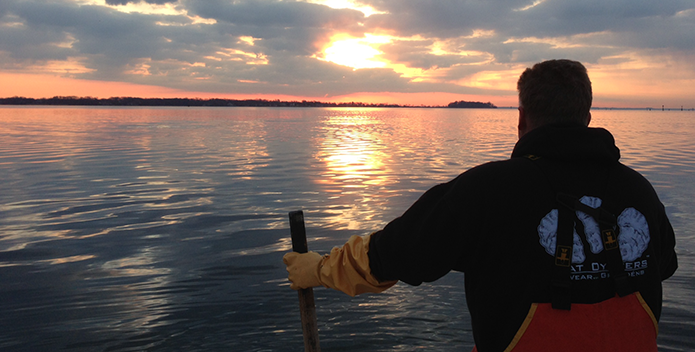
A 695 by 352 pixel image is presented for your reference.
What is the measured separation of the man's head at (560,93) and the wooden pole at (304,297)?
1664mm

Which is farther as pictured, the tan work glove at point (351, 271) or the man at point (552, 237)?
the tan work glove at point (351, 271)

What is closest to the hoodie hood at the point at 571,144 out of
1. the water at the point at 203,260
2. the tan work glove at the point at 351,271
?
the tan work glove at the point at 351,271

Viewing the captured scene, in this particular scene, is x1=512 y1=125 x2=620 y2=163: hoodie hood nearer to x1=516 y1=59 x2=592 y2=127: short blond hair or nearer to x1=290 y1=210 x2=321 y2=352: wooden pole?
x1=516 y1=59 x2=592 y2=127: short blond hair

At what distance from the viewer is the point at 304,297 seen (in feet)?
11.1

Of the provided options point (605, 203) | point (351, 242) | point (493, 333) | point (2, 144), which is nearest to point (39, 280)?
point (351, 242)

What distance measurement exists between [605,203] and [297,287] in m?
1.79

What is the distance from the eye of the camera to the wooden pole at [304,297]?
3186 millimetres

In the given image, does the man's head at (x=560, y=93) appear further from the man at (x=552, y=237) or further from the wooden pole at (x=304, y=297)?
the wooden pole at (x=304, y=297)

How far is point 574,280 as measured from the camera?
2064 millimetres

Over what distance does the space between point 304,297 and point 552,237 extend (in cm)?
191

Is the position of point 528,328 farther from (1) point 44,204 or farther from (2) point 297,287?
(1) point 44,204

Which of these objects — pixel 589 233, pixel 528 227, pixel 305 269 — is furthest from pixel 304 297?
pixel 589 233

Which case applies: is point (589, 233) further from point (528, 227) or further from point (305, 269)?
point (305, 269)

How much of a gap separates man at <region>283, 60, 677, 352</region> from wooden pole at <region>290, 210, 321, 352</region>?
100 cm
